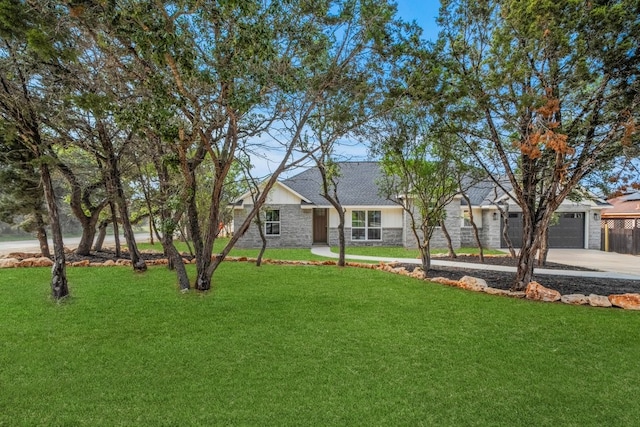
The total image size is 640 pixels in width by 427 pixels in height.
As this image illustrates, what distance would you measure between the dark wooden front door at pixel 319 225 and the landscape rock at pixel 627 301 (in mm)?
15051

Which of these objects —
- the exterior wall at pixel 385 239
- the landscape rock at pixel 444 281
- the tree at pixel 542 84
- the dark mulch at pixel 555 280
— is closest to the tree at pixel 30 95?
the dark mulch at pixel 555 280

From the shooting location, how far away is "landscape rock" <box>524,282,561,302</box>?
23.8 ft

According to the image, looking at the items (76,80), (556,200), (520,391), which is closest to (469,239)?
(556,200)

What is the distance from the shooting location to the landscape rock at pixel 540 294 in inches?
286

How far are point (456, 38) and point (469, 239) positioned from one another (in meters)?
13.8

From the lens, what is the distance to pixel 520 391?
11.8 ft

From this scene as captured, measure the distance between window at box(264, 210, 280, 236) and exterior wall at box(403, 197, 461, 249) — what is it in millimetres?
6571

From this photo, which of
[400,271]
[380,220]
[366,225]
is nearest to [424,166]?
[400,271]

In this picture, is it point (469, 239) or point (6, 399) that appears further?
point (469, 239)

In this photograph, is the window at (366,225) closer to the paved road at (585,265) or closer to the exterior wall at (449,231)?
the exterior wall at (449,231)

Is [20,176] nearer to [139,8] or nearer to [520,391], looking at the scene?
[139,8]

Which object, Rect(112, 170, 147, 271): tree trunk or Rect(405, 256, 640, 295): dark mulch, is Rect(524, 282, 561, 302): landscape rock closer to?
Rect(405, 256, 640, 295): dark mulch

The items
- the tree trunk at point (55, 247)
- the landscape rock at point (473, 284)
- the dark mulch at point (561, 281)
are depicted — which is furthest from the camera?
the dark mulch at point (561, 281)

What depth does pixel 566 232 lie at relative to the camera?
62.0 ft
